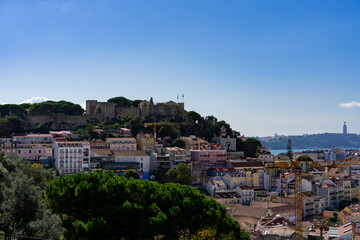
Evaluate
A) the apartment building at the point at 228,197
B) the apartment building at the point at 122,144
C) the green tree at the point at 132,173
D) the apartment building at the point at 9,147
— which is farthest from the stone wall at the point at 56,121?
the apartment building at the point at 228,197

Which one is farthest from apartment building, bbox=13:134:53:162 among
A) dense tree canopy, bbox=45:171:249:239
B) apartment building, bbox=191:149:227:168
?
dense tree canopy, bbox=45:171:249:239

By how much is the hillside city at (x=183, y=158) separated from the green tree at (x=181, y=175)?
0.38ft

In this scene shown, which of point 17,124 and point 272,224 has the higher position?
point 17,124

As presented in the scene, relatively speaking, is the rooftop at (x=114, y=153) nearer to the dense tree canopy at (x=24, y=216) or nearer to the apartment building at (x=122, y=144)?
the apartment building at (x=122, y=144)

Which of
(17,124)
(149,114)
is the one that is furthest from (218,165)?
(17,124)

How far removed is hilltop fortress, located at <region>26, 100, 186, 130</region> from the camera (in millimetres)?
69000

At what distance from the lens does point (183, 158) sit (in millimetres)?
59156

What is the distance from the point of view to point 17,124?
64.2 m

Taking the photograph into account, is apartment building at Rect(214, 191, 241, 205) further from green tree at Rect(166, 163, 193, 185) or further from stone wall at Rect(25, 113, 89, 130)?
stone wall at Rect(25, 113, 89, 130)

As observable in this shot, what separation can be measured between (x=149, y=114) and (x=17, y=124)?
20.2m

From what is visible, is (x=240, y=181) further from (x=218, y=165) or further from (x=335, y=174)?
(x=335, y=174)

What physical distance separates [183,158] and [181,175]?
722 cm

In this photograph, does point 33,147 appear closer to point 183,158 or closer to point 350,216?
point 183,158

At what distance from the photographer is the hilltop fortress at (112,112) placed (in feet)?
226
